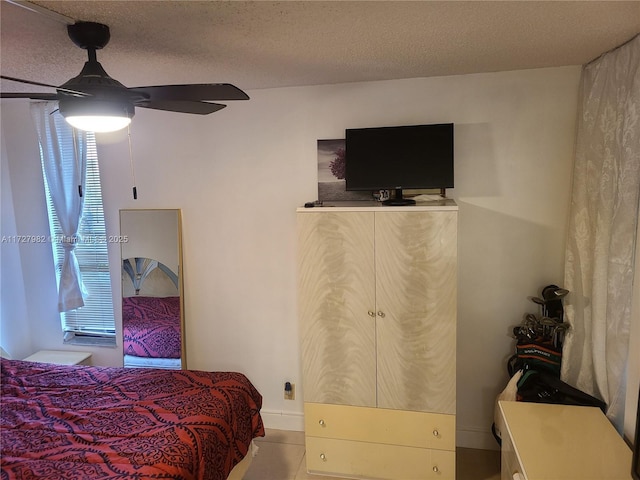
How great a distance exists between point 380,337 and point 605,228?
1.35 m

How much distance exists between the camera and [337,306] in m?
2.70

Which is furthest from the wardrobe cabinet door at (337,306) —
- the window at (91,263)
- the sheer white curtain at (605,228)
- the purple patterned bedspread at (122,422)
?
the window at (91,263)

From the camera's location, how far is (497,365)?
9.90ft

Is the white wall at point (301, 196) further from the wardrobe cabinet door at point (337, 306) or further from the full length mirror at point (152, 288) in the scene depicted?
the wardrobe cabinet door at point (337, 306)

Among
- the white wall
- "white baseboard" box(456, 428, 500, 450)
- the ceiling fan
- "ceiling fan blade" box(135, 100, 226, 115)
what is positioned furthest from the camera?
"white baseboard" box(456, 428, 500, 450)

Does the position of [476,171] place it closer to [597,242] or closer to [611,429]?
[597,242]

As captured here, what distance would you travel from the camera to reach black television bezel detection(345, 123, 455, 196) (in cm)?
272

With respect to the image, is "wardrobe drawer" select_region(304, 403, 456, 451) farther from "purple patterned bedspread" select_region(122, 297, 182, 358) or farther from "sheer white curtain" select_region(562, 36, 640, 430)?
"purple patterned bedspread" select_region(122, 297, 182, 358)

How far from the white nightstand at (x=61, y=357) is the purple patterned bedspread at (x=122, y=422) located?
2.05ft

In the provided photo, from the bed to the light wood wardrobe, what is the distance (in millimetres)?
1276

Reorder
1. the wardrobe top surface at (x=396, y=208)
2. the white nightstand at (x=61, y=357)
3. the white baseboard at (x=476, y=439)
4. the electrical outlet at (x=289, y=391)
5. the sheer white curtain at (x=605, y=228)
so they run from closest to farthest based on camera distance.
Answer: the sheer white curtain at (x=605, y=228)
the wardrobe top surface at (x=396, y=208)
the white baseboard at (x=476, y=439)
the electrical outlet at (x=289, y=391)
the white nightstand at (x=61, y=357)

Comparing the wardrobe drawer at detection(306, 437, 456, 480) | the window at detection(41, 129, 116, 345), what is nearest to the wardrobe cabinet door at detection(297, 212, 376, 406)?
the wardrobe drawer at detection(306, 437, 456, 480)

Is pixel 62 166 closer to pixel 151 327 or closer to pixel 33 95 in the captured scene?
pixel 151 327

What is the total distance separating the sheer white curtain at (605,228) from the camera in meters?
2.06
